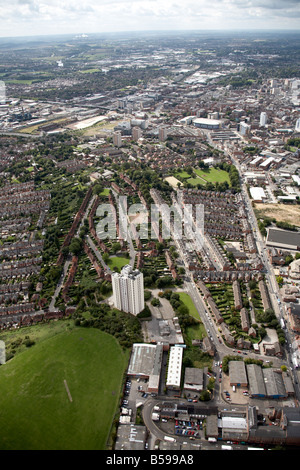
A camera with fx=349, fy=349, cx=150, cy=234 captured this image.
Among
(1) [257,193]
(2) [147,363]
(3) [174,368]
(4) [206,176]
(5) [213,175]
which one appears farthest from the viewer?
(5) [213,175]

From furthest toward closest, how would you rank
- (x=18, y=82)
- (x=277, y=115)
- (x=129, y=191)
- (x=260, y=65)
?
(x=260, y=65)
(x=18, y=82)
(x=277, y=115)
(x=129, y=191)

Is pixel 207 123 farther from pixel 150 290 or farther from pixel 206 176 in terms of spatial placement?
pixel 150 290

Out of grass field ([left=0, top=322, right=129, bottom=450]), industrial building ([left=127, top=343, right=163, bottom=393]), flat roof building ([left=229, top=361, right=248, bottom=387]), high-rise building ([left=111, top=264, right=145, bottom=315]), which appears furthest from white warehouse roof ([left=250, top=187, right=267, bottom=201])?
grass field ([left=0, top=322, right=129, bottom=450])

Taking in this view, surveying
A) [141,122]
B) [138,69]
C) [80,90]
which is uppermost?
[138,69]

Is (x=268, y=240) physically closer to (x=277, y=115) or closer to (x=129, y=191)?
(x=129, y=191)

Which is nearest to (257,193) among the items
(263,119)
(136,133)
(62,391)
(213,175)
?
(213,175)

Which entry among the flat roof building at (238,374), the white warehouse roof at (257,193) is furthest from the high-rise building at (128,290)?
the white warehouse roof at (257,193)

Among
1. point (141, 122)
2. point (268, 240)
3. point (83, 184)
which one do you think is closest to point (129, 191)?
point (83, 184)
